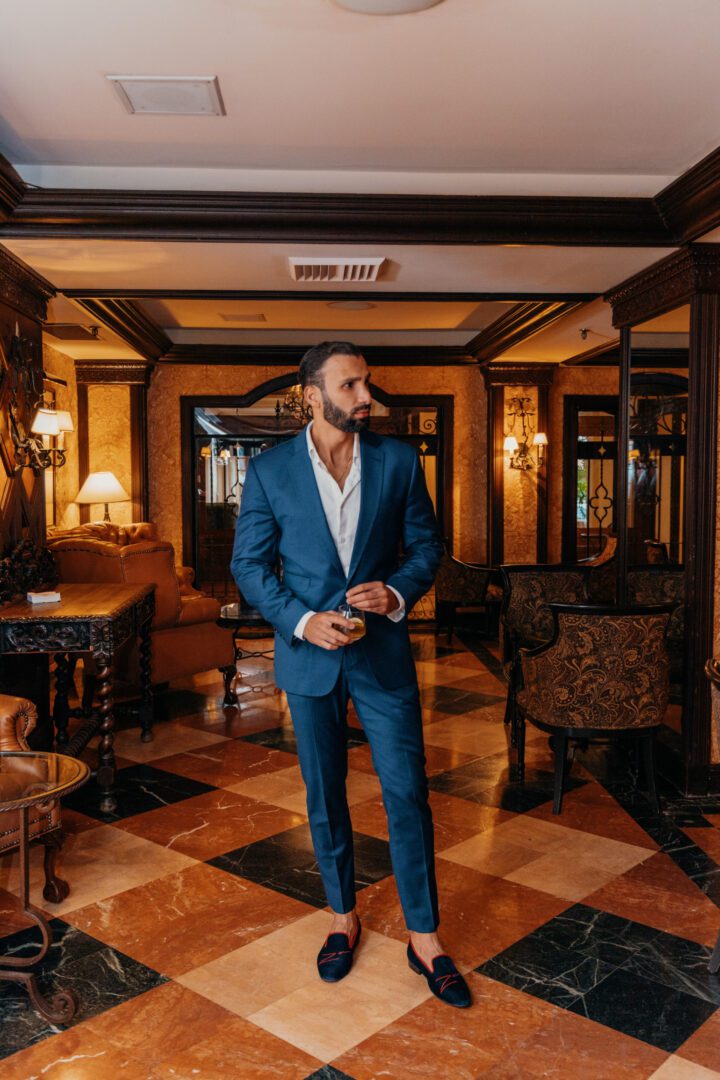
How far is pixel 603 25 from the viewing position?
274 cm

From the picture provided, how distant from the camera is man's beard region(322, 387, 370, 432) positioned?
7.86ft

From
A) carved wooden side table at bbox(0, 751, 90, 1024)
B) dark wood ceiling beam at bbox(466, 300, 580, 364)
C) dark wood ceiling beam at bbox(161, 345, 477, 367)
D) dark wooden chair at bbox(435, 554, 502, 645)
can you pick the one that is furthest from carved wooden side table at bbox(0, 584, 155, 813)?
dark wood ceiling beam at bbox(161, 345, 477, 367)

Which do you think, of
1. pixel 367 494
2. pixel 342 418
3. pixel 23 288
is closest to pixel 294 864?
pixel 367 494

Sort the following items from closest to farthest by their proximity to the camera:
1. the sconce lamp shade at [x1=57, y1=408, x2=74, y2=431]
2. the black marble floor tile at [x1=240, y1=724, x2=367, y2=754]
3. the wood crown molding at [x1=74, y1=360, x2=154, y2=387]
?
1. the black marble floor tile at [x1=240, y1=724, x2=367, y2=754]
2. the sconce lamp shade at [x1=57, y1=408, x2=74, y2=431]
3. the wood crown molding at [x1=74, y1=360, x2=154, y2=387]

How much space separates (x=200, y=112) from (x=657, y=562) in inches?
124

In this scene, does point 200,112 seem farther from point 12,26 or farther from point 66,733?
point 66,733

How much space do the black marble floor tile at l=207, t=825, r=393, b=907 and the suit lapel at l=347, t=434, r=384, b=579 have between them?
1440mm

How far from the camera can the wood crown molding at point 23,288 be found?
460 cm

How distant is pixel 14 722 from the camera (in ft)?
9.89

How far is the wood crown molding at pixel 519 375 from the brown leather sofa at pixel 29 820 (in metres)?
7.28

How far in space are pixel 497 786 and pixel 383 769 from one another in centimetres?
209

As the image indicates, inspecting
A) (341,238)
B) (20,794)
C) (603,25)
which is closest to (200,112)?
(341,238)

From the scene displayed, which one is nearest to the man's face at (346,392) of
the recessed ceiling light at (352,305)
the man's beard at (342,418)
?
the man's beard at (342,418)

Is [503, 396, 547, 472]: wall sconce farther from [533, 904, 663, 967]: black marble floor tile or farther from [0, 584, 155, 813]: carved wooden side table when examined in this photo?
[533, 904, 663, 967]: black marble floor tile
